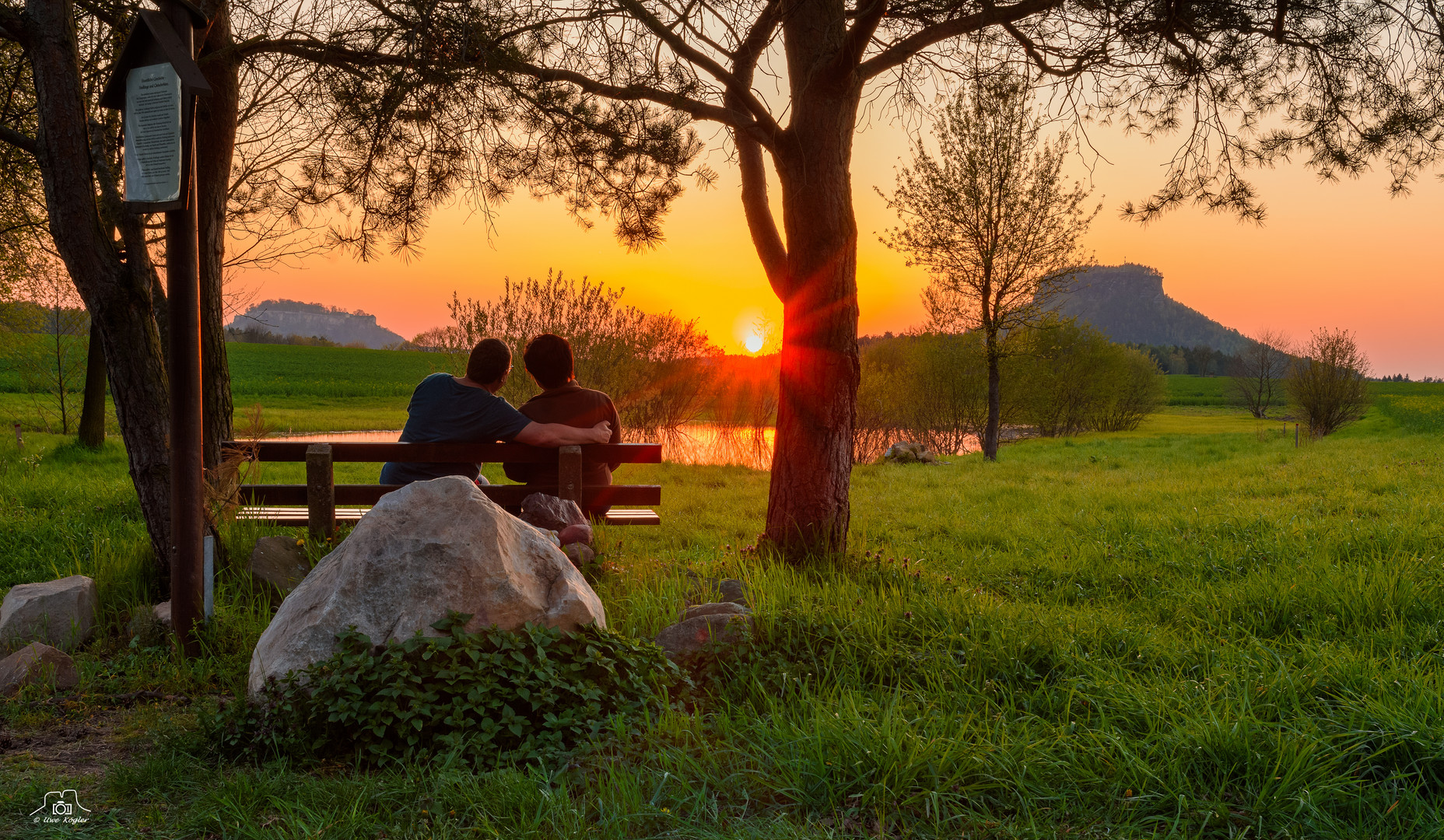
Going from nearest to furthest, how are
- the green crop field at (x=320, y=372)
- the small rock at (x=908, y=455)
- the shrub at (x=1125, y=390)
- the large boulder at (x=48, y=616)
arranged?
the large boulder at (x=48, y=616)
the small rock at (x=908, y=455)
the shrub at (x=1125, y=390)
the green crop field at (x=320, y=372)

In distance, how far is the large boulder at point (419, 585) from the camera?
3.04 metres

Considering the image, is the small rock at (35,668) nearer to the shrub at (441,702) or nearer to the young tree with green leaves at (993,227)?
the shrub at (441,702)

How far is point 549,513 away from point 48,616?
2.63 m

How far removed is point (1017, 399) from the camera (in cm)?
2802

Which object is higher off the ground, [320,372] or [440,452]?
[320,372]

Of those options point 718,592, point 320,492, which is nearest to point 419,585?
point 718,592

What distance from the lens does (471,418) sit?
196 inches

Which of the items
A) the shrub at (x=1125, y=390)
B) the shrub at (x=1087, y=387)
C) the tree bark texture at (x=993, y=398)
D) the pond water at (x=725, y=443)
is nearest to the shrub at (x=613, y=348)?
the pond water at (x=725, y=443)

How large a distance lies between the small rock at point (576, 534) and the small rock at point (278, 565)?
1.41m

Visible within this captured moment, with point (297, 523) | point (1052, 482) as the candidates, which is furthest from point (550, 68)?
point (1052, 482)

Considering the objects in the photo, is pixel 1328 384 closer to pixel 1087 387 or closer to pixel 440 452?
pixel 1087 387

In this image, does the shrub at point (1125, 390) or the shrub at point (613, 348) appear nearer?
the shrub at point (613, 348)

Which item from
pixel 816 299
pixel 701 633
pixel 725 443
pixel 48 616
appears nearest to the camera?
pixel 701 633

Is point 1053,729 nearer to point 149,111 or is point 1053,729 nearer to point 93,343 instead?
point 149,111
